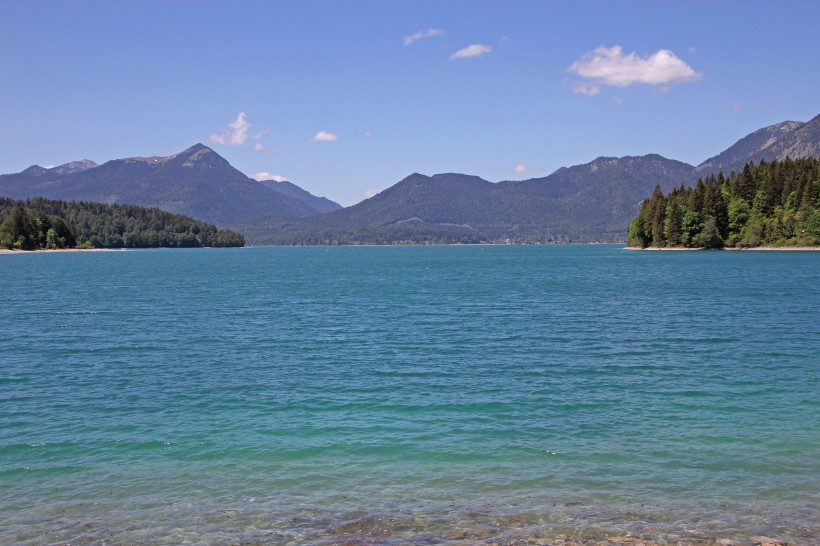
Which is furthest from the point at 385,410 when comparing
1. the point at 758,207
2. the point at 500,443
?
the point at 758,207

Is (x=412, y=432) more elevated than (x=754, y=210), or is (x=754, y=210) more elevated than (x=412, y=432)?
(x=754, y=210)

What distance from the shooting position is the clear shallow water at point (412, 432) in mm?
15023

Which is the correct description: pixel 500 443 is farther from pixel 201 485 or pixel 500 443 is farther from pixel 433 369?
pixel 433 369

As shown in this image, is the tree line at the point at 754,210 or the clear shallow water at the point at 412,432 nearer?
the clear shallow water at the point at 412,432

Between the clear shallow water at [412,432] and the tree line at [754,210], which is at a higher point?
the tree line at [754,210]

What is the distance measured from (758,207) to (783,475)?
188m

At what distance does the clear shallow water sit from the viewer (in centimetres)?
1502

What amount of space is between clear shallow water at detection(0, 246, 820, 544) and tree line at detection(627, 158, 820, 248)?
14699 cm

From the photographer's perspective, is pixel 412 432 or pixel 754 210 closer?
pixel 412 432

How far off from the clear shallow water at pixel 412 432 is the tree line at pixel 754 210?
146995 millimetres

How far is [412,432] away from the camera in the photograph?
2219 cm

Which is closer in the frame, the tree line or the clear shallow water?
the clear shallow water

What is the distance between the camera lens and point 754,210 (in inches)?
7219

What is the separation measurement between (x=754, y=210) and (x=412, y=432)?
190m
